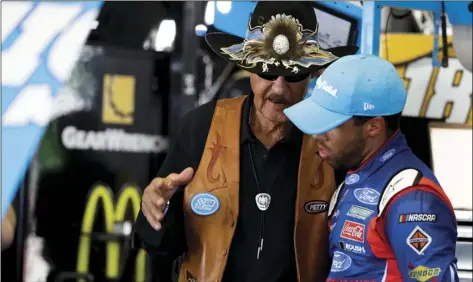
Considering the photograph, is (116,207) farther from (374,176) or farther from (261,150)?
(374,176)

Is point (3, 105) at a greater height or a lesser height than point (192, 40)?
lesser

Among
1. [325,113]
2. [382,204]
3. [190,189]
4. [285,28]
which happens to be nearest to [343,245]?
[382,204]

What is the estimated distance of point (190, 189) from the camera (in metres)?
1.90

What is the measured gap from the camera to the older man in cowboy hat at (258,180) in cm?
184

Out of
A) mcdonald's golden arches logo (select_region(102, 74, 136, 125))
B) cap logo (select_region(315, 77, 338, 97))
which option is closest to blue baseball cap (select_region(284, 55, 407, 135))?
cap logo (select_region(315, 77, 338, 97))

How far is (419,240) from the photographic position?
1.46 metres

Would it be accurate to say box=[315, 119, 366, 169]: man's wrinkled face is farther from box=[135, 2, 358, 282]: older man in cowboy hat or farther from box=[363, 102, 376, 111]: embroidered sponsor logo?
box=[135, 2, 358, 282]: older man in cowboy hat

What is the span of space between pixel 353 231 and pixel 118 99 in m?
1.72

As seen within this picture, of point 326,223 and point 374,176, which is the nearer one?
point 374,176

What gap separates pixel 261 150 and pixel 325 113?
297 mm

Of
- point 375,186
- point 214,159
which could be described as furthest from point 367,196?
point 214,159

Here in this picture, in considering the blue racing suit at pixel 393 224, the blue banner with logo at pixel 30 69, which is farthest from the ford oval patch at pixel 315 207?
the blue banner with logo at pixel 30 69

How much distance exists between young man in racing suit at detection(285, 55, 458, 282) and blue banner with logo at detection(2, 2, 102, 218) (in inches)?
63.2

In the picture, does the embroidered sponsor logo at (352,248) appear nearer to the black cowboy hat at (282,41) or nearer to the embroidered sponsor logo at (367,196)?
the embroidered sponsor logo at (367,196)
